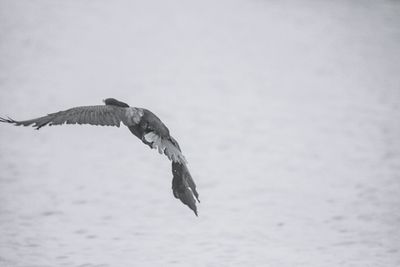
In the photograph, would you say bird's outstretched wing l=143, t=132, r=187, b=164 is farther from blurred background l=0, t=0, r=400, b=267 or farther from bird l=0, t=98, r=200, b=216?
blurred background l=0, t=0, r=400, b=267

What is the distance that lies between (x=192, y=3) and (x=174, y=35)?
262 inches

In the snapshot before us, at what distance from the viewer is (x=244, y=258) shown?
9.04m

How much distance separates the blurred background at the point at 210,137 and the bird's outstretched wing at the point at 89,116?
10.8ft

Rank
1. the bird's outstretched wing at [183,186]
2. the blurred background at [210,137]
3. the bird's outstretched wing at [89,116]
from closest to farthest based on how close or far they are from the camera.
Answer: the bird's outstretched wing at [89,116], the bird's outstretched wing at [183,186], the blurred background at [210,137]

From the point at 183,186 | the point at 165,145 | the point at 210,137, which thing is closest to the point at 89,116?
the point at 165,145

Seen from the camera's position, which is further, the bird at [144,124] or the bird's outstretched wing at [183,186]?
the bird's outstretched wing at [183,186]

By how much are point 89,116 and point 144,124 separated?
411 millimetres

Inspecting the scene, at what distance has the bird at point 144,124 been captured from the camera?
17.9 ft

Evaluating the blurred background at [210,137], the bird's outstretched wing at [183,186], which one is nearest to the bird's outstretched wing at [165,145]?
the bird's outstretched wing at [183,186]

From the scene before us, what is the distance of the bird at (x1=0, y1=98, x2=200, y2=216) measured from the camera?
5469 mm

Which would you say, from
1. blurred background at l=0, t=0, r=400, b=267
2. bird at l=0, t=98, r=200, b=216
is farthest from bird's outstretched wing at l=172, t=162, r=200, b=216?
blurred background at l=0, t=0, r=400, b=267

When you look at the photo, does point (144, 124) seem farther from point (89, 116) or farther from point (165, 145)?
Result: point (89, 116)

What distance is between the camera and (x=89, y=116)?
5574 mm

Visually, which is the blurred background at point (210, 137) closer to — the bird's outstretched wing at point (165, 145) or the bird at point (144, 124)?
the bird at point (144, 124)
